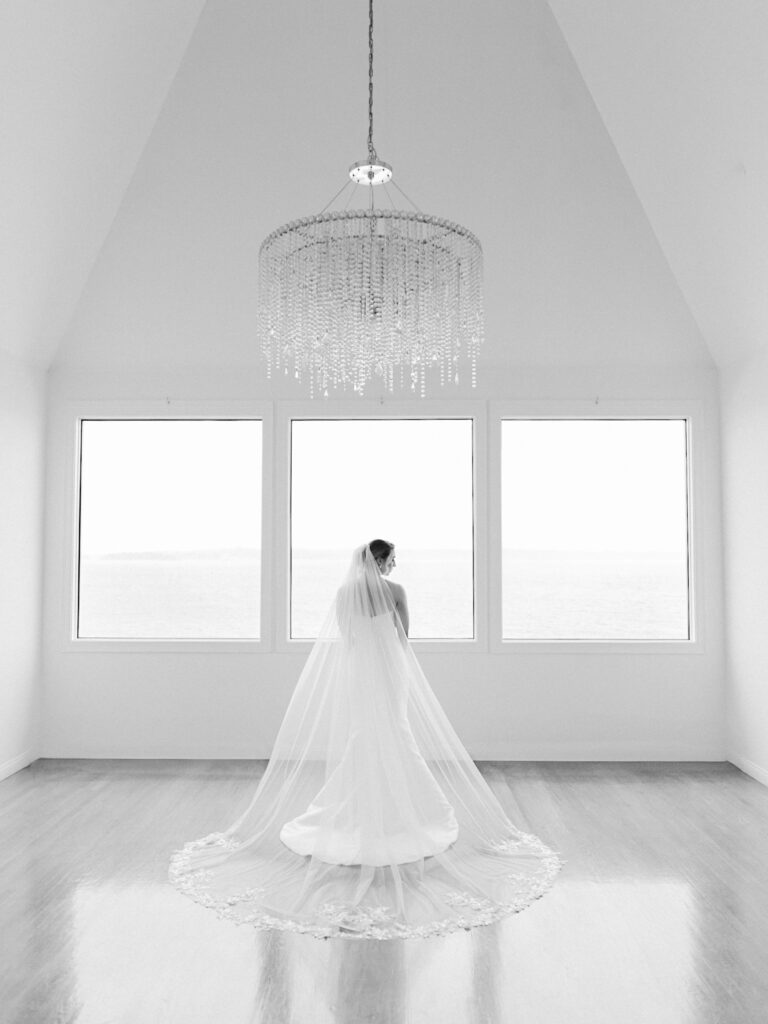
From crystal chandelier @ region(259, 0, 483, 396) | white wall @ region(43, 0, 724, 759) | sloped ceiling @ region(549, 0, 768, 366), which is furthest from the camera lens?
white wall @ region(43, 0, 724, 759)

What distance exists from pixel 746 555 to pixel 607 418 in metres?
1.26

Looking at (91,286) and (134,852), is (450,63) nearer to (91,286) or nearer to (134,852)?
(91,286)

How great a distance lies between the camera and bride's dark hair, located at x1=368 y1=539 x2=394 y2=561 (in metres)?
4.11

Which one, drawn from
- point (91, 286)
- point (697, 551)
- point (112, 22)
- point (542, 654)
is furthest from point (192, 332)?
point (697, 551)

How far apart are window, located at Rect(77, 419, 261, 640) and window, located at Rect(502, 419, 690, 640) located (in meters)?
1.78

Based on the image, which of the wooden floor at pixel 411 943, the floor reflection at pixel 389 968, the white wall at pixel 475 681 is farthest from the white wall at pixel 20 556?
the floor reflection at pixel 389 968

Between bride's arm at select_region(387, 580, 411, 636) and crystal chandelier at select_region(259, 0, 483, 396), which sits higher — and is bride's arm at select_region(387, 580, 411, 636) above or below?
below

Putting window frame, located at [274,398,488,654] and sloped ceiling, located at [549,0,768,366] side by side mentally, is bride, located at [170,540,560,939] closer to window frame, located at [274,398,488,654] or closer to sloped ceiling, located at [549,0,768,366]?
window frame, located at [274,398,488,654]

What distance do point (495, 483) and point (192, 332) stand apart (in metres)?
2.22

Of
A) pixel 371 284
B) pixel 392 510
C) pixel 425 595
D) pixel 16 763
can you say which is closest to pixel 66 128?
pixel 371 284

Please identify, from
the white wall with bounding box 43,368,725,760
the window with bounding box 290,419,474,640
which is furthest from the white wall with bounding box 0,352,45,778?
the window with bounding box 290,419,474,640

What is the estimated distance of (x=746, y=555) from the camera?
17.7ft

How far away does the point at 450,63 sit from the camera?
4.68 meters

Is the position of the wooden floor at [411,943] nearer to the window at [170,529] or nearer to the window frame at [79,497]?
the window frame at [79,497]
